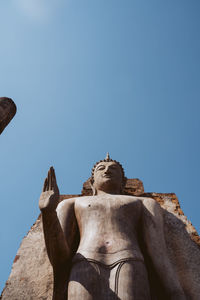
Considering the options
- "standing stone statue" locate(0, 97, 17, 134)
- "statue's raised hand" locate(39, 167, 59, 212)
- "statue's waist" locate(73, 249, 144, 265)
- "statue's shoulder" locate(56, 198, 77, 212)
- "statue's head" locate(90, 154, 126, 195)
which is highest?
"standing stone statue" locate(0, 97, 17, 134)

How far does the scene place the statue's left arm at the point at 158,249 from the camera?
3049 mm

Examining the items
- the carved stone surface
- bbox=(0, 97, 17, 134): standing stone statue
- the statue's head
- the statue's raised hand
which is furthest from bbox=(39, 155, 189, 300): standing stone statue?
bbox=(0, 97, 17, 134): standing stone statue

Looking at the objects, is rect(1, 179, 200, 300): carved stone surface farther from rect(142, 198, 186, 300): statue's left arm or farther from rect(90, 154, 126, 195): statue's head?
rect(90, 154, 126, 195): statue's head

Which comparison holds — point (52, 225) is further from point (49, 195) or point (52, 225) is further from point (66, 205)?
point (66, 205)

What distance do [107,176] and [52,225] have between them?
1560 millimetres

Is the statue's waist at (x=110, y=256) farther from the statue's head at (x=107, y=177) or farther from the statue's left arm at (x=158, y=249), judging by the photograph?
the statue's head at (x=107, y=177)

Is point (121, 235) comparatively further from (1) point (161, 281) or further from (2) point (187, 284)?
(2) point (187, 284)

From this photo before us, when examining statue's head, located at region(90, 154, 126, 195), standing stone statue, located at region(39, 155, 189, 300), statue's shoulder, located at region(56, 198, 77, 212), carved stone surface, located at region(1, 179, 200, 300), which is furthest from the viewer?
statue's head, located at region(90, 154, 126, 195)

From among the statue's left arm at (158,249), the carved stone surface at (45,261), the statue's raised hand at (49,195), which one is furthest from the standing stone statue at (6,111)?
the statue's left arm at (158,249)

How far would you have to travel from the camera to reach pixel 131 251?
2.99m

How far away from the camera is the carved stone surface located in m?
3.41

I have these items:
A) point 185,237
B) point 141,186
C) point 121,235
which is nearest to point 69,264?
point 121,235

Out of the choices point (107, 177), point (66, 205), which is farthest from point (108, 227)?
point (107, 177)

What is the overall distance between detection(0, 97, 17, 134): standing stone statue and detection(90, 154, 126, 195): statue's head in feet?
8.49
